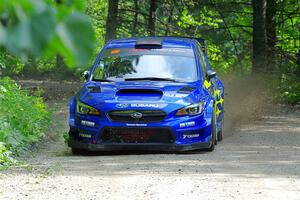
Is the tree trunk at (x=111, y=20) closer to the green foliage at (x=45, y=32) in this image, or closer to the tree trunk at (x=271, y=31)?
the tree trunk at (x=271, y=31)

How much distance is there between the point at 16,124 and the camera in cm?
1203

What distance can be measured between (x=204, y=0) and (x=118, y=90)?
14.6 meters

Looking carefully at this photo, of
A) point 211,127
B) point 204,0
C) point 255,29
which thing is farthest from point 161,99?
point 204,0

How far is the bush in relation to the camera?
10465 millimetres

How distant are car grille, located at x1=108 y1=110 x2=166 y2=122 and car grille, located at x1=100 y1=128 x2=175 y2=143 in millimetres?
150

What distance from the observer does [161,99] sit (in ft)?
33.8

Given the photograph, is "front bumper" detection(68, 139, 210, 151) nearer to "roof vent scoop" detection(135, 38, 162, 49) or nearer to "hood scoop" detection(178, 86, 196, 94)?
"hood scoop" detection(178, 86, 196, 94)

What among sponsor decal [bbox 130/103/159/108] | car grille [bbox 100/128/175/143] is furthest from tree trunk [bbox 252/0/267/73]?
sponsor decal [bbox 130/103/159/108]

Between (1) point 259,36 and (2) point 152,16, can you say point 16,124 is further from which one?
(2) point 152,16

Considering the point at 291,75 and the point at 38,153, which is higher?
the point at 38,153

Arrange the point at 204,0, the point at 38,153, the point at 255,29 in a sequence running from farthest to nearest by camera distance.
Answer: the point at 204,0, the point at 255,29, the point at 38,153

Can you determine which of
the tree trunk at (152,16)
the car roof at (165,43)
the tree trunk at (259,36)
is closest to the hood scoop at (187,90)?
the car roof at (165,43)

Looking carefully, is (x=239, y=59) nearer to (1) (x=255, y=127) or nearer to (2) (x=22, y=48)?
(1) (x=255, y=127)

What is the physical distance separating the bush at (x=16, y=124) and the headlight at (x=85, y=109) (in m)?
1.12
